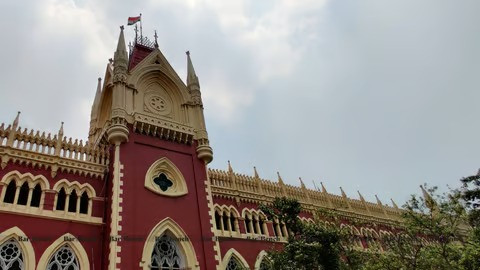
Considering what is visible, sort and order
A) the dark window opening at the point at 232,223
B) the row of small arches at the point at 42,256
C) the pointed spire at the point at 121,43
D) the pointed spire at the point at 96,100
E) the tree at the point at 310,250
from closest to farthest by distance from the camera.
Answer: the row of small arches at the point at 42,256, the tree at the point at 310,250, the dark window opening at the point at 232,223, the pointed spire at the point at 121,43, the pointed spire at the point at 96,100

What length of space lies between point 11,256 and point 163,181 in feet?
25.7

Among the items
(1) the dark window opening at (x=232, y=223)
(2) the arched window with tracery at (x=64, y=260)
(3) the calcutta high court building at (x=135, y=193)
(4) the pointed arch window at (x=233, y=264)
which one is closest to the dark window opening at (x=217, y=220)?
(3) the calcutta high court building at (x=135, y=193)

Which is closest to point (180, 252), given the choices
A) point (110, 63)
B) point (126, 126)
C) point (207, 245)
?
point (207, 245)

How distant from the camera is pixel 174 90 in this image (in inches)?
990

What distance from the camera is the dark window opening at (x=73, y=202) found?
697 inches

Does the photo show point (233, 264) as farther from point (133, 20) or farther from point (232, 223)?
point (133, 20)

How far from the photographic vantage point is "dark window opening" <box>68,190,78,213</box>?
1770 cm

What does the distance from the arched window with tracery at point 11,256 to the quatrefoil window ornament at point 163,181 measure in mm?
6989

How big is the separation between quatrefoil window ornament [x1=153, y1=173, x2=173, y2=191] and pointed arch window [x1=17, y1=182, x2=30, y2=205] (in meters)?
6.04

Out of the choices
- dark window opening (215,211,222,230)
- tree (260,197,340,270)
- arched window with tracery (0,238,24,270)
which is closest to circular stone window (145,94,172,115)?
dark window opening (215,211,222,230)

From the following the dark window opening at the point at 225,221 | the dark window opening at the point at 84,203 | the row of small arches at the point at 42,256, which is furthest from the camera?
the dark window opening at the point at 225,221

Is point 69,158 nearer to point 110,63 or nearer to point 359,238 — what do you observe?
point 110,63

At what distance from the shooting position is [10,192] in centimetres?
1655

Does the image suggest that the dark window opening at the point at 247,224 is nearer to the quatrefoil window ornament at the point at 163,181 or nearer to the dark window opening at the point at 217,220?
the dark window opening at the point at 217,220
